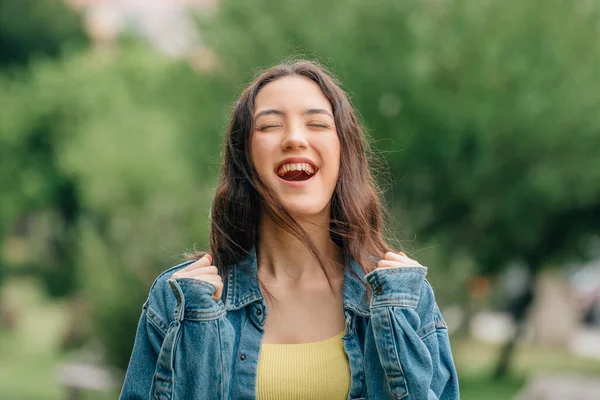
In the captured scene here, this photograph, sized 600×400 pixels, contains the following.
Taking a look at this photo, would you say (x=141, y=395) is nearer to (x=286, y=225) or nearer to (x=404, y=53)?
(x=286, y=225)

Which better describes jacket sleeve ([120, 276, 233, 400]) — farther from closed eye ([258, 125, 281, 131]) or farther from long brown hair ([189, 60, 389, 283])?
closed eye ([258, 125, 281, 131])

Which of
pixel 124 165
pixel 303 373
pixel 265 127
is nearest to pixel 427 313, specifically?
pixel 303 373

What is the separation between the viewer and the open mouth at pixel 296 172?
2.78 m

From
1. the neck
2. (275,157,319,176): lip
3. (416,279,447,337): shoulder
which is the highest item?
(275,157,319,176): lip

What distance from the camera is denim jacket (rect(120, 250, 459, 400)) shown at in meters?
2.58

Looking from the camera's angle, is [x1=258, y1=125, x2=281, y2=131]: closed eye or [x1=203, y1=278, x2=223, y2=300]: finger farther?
[x1=258, y1=125, x2=281, y2=131]: closed eye

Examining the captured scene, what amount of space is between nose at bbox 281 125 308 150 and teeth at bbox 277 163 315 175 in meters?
0.05

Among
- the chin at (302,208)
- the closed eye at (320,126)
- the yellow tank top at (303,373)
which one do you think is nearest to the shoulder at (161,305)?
the yellow tank top at (303,373)

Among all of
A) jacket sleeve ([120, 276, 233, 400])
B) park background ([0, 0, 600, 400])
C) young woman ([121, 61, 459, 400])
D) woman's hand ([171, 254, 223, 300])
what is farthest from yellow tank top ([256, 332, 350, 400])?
park background ([0, 0, 600, 400])

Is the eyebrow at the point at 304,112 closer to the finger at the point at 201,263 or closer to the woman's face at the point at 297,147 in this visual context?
the woman's face at the point at 297,147

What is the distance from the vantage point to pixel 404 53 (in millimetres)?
12438

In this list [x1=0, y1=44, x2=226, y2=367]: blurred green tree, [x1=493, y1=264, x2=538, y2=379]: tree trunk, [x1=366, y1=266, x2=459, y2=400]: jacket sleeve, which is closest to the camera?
[x1=366, y1=266, x2=459, y2=400]: jacket sleeve

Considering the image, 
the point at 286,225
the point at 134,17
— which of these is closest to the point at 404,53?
the point at 286,225

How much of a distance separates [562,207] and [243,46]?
5.40 meters
